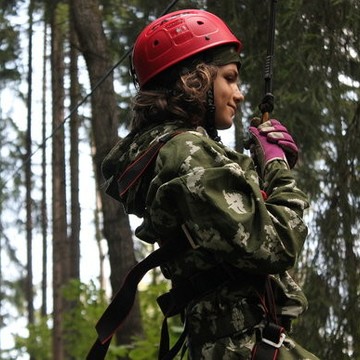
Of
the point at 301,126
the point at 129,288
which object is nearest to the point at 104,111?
the point at 301,126

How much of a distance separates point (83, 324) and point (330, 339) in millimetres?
7830

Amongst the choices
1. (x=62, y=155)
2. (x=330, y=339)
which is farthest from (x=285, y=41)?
(x=62, y=155)

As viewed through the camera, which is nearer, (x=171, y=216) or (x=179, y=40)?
(x=171, y=216)

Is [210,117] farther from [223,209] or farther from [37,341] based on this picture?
[37,341]

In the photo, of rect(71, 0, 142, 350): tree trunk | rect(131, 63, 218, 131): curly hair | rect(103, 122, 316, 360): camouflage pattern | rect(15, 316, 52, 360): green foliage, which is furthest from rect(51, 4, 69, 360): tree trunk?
rect(103, 122, 316, 360): camouflage pattern

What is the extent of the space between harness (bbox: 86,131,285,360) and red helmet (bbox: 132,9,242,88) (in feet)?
1.13

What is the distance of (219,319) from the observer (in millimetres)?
2797

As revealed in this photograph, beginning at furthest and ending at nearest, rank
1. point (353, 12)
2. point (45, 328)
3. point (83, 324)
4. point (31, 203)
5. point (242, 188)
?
point (31, 203)
point (45, 328)
point (83, 324)
point (353, 12)
point (242, 188)

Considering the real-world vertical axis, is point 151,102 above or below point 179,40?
below

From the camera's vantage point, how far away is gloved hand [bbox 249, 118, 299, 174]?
3.06 m

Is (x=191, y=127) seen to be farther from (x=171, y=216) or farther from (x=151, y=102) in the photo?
(x=171, y=216)

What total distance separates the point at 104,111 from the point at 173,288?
21.7 ft

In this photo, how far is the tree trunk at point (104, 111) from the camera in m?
9.34

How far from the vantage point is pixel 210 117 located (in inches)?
120
